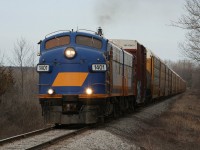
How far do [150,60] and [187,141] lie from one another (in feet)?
51.2

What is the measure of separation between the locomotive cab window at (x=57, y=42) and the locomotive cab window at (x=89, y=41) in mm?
370

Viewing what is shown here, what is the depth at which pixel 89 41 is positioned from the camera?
1314 centimetres

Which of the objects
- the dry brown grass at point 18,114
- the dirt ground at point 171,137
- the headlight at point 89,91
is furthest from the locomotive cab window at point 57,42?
the dry brown grass at point 18,114

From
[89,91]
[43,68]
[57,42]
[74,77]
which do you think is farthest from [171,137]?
[57,42]

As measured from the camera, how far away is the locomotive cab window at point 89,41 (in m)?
13.0

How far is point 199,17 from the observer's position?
68.3ft

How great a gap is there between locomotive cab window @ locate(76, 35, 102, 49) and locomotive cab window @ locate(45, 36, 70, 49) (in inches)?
14.6

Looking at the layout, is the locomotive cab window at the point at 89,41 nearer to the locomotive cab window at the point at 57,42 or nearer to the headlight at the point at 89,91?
the locomotive cab window at the point at 57,42

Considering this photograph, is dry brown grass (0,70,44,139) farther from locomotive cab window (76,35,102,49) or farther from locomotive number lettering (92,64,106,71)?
locomotive number lettering (92,64,106,71)

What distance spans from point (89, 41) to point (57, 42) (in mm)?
1092

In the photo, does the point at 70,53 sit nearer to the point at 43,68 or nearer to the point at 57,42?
the point at 57,42

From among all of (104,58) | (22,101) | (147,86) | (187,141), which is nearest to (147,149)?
(187,141)

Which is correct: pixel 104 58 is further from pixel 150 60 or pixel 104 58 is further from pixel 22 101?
pixel 22 101

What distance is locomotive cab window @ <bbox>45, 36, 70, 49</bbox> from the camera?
42.7ft
